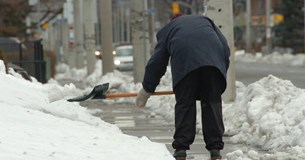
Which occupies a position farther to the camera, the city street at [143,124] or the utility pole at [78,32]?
the utility pole at [78,32]

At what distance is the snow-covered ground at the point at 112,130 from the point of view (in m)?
6.94

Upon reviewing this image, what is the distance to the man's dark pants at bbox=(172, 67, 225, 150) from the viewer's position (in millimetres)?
7457

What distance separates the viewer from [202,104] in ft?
24.9

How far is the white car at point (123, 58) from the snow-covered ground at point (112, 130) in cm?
2779

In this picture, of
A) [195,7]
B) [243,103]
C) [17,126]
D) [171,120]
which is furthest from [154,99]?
[195,7]

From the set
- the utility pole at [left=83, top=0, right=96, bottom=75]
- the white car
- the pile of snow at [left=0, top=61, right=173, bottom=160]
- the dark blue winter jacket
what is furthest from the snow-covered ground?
the white car

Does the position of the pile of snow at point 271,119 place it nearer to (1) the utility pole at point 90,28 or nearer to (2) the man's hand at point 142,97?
(2) the man's hand at point 142,97

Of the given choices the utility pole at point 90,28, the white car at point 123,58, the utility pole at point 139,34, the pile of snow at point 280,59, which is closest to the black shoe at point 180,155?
the utility pole at point 139,34

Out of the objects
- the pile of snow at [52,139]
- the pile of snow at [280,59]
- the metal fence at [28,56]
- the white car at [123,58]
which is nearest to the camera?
the pile of snow at [52,139]

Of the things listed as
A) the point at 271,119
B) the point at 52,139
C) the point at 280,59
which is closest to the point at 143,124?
the point at 271,119

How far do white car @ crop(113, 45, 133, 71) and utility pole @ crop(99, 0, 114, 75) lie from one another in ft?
44.2

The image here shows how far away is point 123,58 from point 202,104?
34.6m

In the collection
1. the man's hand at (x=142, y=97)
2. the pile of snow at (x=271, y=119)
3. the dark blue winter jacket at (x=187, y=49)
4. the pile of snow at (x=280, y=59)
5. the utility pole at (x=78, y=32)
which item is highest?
the dark blue winter jacket at (x=187, y=49)

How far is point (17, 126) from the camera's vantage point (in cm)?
769
